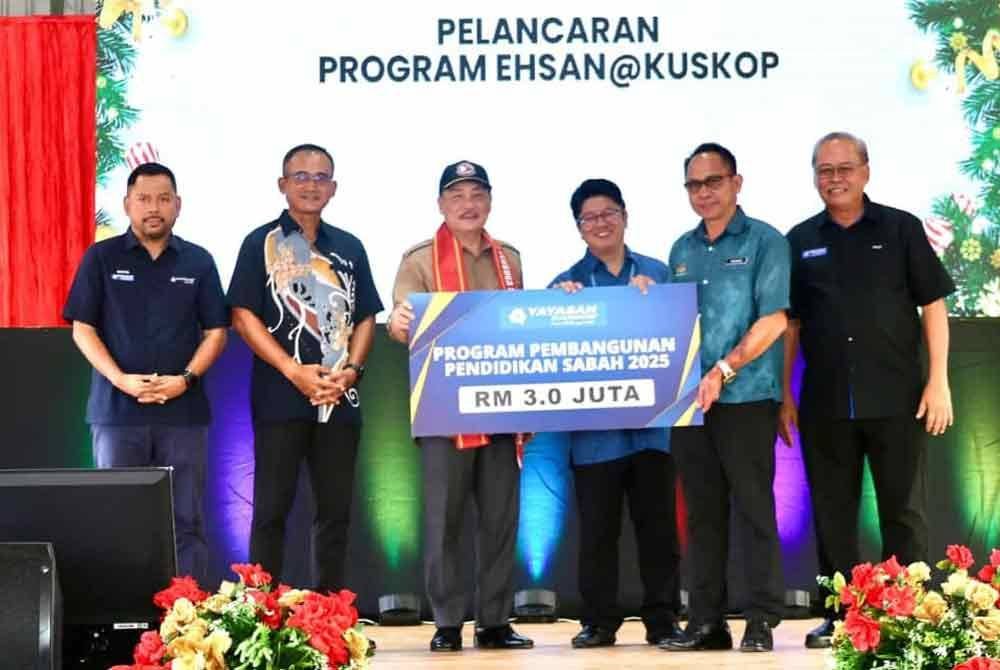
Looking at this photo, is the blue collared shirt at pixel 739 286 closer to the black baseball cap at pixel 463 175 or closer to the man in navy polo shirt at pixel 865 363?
the man in navy polo shirt at pixel 865 363

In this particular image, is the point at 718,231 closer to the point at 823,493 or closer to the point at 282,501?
the point at 823,493

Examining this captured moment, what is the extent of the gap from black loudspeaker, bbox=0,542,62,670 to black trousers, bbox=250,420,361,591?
2959 millimetres

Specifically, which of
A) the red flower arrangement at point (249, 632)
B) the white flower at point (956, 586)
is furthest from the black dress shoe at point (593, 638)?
the red flower arrangement at point (249, 632)

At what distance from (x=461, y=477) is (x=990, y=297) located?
248cm

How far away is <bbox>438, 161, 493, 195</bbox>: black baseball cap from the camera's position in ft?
17.6

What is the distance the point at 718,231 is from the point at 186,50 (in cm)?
250

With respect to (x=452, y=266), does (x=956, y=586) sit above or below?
below

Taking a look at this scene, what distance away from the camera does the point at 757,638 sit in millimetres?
5023

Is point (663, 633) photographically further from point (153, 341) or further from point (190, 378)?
point (153, 341)

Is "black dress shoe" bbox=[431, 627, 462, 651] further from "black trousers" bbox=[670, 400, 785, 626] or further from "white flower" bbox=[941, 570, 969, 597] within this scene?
"white flower" bbox=[941, 570, 969, 597]

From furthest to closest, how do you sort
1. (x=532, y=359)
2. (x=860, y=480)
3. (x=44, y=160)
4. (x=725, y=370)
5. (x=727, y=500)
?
(x=44, y=160), (x=532, y=359), (x=860, y=480), (x=727, y=500), (x=725, y=370)

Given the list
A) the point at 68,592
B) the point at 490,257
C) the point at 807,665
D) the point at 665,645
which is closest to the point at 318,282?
the point at 490,257

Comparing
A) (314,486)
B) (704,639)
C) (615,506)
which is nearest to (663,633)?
(704,639)

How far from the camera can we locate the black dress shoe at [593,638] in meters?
5.27
